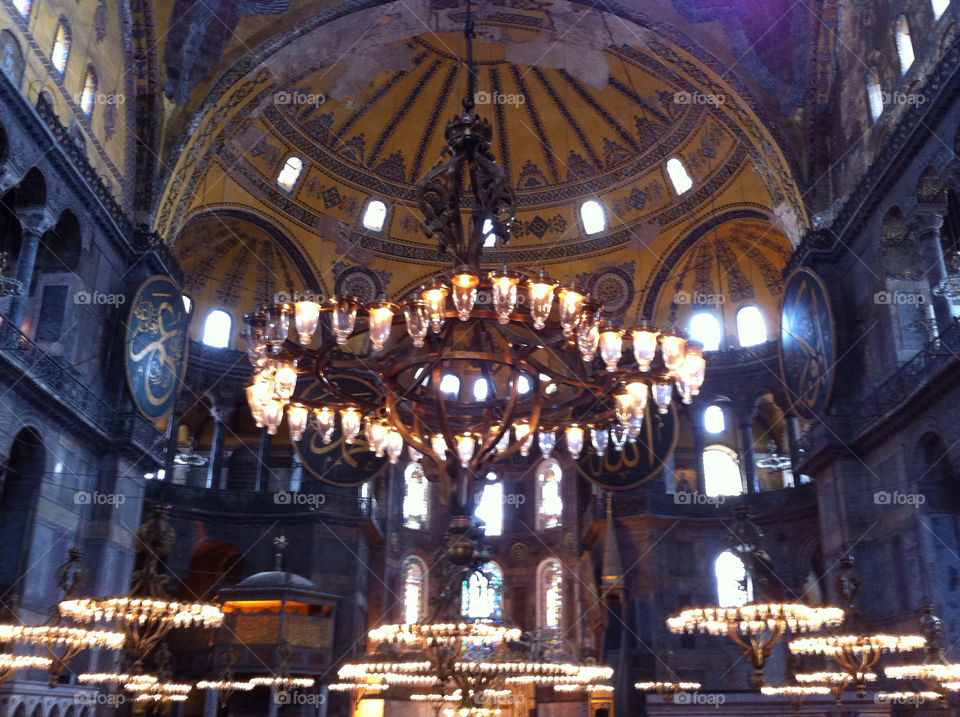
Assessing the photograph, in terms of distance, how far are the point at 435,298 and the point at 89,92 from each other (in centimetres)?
908

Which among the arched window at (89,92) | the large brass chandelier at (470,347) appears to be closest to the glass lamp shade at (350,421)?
the large brass chandelier at (470,347)

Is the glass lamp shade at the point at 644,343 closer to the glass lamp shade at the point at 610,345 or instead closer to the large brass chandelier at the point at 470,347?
the large brass chandelier at the point at 470,347

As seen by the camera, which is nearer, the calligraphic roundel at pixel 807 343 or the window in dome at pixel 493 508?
the calligraphic roundel at pixel 807 343

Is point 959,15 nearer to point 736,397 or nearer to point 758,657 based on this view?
point 758,657

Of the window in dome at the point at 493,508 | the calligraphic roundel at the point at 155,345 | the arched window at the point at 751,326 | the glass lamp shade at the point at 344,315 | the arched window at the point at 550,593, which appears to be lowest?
the arched window at the point at 550,593

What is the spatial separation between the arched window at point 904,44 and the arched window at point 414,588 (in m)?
14.8

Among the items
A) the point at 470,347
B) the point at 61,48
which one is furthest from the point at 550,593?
the point at 61,48

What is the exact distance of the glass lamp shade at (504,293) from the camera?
299 inches

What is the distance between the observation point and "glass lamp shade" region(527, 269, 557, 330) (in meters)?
7.76

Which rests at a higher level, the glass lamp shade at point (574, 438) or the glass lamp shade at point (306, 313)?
the glass lamp shade at point (306, 313)

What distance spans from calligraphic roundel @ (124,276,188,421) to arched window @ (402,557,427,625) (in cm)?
811

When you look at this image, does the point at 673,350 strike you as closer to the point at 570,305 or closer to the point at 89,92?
the point at 570,305

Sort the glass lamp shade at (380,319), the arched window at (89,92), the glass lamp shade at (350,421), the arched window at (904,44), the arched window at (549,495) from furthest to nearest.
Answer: the arched window at (549,495) < the arched window at (89,92) < the arched window at (904,44) < the glass lamp shade at (350,421) < the glass lamp shade at (380,319)

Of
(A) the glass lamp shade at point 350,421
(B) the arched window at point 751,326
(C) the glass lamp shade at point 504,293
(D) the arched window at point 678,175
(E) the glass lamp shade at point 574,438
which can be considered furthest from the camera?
(B) the arched window at point 751,326
